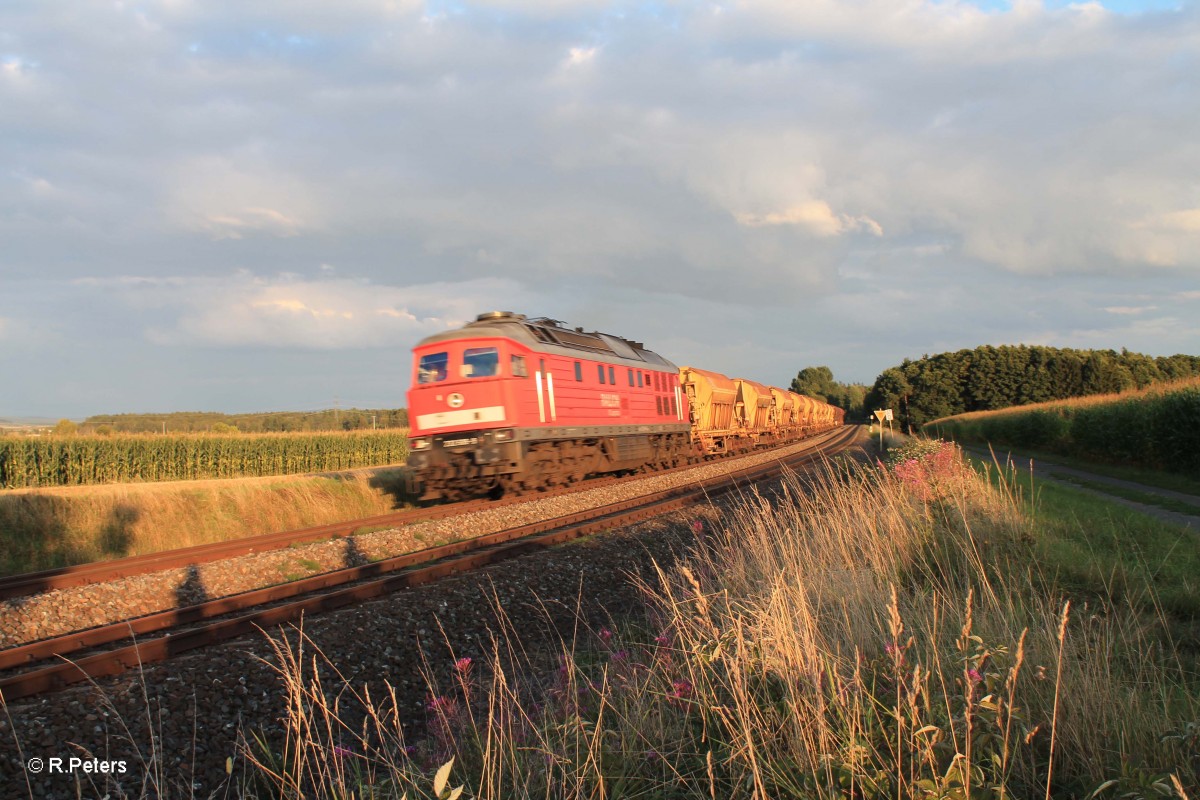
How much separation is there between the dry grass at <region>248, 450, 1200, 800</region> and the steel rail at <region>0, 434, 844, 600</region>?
6215 mm

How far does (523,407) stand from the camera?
16594 millimetres

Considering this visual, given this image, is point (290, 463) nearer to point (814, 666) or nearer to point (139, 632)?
point (139, 632)

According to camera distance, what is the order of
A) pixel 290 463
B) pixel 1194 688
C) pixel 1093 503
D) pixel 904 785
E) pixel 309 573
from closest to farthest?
pixel 904 785 → pixel 1194 688 → pixel 309 573 → pixel 1093 503 → pixel 290 463

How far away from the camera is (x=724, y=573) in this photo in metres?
7.28

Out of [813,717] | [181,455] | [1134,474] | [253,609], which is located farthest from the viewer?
[181,455]

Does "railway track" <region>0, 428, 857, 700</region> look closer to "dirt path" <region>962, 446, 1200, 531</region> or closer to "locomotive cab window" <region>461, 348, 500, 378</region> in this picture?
"locomotive cab window" <region>461, 348, 500, 378</region>

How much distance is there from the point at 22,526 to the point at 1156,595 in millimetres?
18550

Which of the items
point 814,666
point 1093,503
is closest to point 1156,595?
point 814,666

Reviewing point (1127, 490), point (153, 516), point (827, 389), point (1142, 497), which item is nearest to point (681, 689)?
point (153, 516)

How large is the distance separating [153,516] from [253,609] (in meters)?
10.1

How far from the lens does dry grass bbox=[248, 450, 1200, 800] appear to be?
9.89ft

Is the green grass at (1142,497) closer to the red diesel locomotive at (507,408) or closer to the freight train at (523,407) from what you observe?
the freight train at (523,407)

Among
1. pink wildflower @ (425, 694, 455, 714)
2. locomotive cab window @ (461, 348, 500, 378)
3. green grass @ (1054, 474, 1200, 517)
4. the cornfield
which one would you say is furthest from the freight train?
the cornfield

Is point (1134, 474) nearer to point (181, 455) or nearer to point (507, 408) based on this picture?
point (507, 408)
